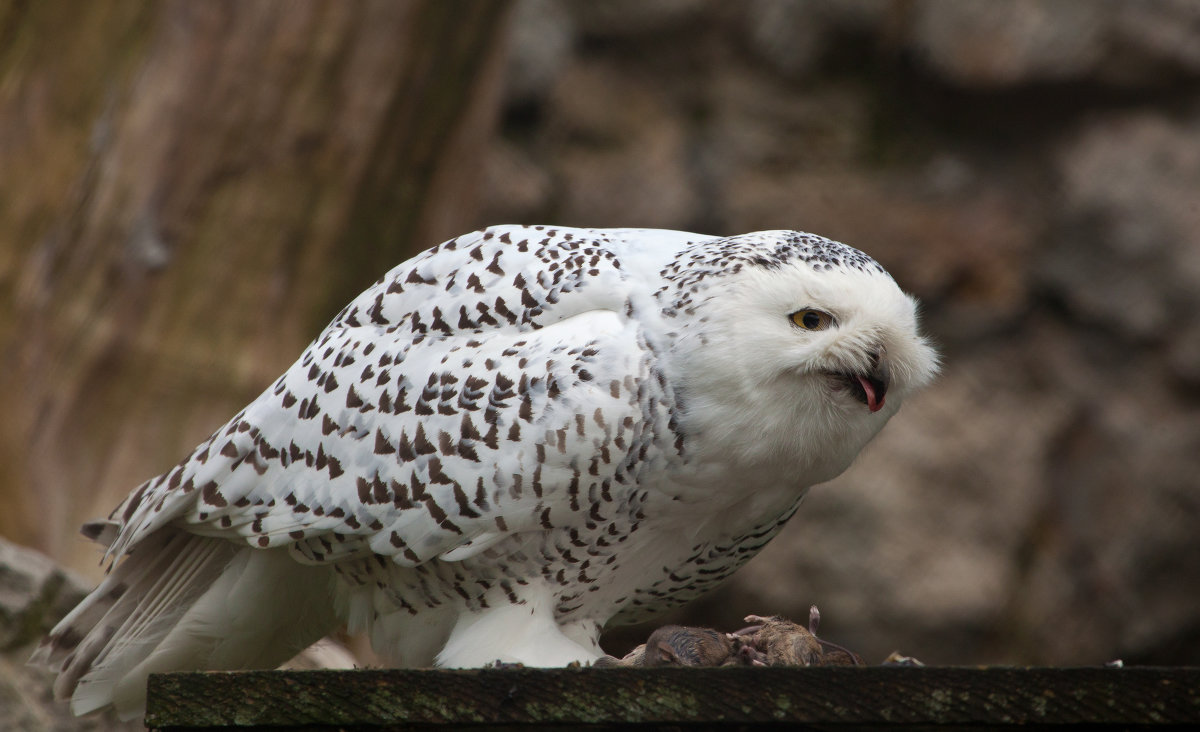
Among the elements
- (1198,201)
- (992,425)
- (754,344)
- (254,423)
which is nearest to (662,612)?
(754,344)

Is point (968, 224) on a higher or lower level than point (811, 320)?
lower

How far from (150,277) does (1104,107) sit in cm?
420

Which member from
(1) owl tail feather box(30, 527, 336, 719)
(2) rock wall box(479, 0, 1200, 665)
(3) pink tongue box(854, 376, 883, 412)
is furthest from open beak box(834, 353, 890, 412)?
(2) rock wall box(479, 0, 1200, 665)

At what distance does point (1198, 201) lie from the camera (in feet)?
17.6

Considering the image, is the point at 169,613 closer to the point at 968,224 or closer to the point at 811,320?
the point at 811,320

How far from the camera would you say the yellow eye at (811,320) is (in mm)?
2113

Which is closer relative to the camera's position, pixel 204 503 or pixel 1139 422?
pixel 204 503

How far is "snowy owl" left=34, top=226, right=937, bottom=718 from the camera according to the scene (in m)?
2.10

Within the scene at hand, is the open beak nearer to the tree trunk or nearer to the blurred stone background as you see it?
the tree trunk

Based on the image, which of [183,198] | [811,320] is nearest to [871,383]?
[811,320]

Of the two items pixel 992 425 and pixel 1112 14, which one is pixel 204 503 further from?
pixel 1112 14

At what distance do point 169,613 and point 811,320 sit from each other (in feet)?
4.72

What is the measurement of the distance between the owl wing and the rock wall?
131 inches

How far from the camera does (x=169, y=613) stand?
2.52 meters
